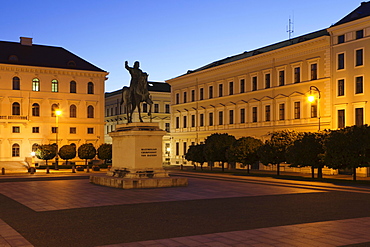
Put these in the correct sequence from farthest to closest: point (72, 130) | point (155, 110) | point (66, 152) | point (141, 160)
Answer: point (155, 110), point (72, 130), point (66, 152), point (141, 160)

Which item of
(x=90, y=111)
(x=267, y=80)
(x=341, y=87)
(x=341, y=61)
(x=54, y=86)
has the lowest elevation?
(x=90, y=111)

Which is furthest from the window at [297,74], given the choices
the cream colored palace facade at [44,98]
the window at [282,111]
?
the cream colored palace facade at [44,98]

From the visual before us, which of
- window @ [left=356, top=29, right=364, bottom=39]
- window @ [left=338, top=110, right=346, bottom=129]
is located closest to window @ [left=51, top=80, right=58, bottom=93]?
window @ [left=338, top=110, right=346, bottom=129]

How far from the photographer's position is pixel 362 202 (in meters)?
23.4

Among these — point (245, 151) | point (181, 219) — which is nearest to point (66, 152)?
point (245, 151)

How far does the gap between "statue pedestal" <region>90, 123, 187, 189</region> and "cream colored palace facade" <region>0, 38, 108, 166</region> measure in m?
45.6

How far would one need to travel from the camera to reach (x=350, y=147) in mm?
37125

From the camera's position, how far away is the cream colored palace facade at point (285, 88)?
51500 millimetres

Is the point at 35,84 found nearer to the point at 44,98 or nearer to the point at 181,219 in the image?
the point at 44,98

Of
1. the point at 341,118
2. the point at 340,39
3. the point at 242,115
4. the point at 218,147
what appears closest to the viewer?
the point at 341,118

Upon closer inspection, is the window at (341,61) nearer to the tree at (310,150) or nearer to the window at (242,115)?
the tree at (310,150)

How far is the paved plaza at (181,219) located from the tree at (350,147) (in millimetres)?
10739

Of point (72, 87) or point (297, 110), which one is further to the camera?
point (72, 87)

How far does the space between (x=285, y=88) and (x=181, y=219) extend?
1817 inches
